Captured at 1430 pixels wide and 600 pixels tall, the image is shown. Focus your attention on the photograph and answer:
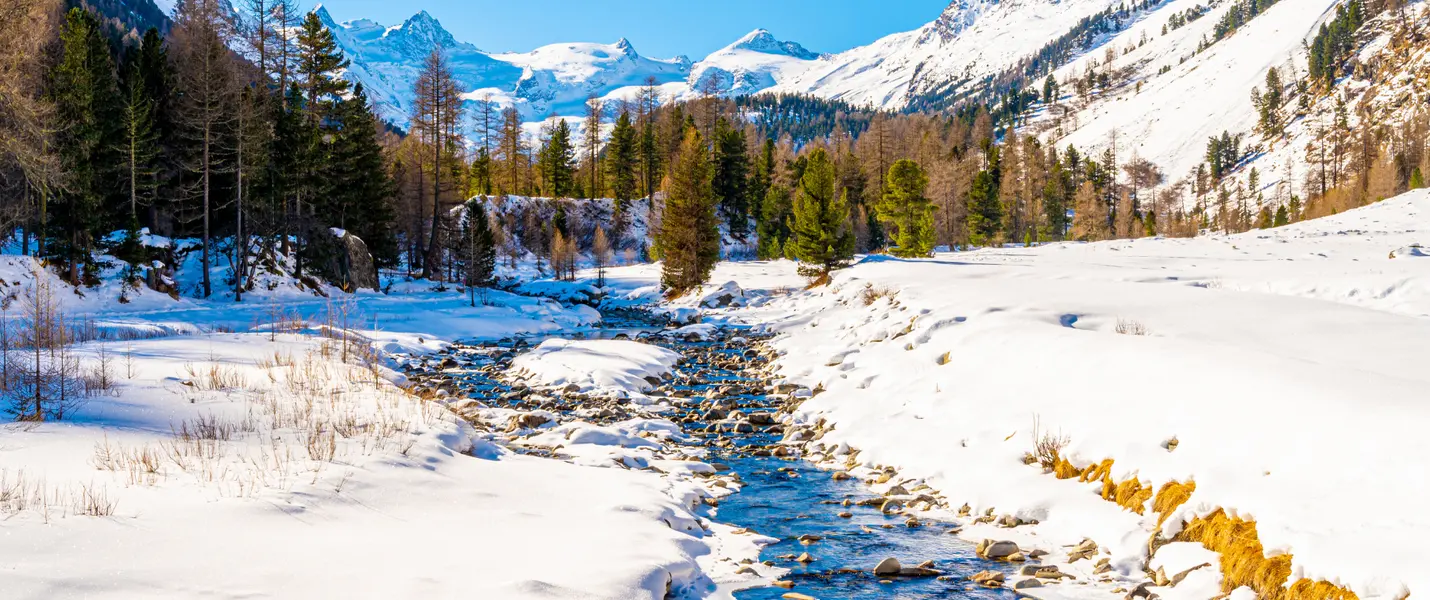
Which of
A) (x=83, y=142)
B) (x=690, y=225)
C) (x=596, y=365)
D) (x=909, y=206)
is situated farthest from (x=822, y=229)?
(x=83, y=142)

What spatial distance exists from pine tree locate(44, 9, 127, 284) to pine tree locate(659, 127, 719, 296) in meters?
26.2

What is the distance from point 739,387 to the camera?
61.8ft

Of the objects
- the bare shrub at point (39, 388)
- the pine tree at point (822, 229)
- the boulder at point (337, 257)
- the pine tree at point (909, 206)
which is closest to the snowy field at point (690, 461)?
the bare shrub at point (39, 388)

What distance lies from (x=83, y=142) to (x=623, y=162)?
5407cm

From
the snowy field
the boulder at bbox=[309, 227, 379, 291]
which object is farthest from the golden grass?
the boulder at bbox=[309, 227, 379, 291]

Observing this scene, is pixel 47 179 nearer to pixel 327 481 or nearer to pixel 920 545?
pixel 327 481

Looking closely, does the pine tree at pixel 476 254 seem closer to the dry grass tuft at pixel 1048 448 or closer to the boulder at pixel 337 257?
the boulder at pixel 337 257

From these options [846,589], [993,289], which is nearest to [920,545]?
[846,589]

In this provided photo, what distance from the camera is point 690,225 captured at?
4253 cm

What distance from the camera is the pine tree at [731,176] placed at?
248 ft

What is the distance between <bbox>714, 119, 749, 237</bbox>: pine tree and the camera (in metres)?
75.6

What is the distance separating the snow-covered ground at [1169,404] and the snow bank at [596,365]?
4392 mm

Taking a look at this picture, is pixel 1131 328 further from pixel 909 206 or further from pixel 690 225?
pixel 909 206

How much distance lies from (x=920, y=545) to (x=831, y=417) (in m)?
6.14
